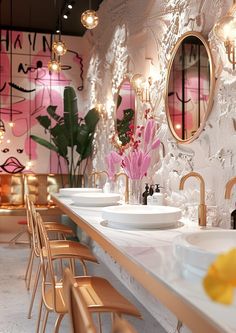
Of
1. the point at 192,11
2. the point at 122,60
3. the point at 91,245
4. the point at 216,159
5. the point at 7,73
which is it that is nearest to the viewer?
the point at 216,159

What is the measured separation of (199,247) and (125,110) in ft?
9.08

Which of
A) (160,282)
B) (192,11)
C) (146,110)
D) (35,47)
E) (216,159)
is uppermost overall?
(35,47)

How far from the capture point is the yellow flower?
37cm

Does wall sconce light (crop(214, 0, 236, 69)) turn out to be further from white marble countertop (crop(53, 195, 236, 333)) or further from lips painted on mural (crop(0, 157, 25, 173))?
lips painted on mural (crop(0, 157, 25, 173))

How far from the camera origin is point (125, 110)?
3.77 metres

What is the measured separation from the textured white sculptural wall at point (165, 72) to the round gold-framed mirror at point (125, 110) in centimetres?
16

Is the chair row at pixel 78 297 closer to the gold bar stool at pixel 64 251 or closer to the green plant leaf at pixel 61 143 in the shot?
the gold bar stool at pixel 64 251

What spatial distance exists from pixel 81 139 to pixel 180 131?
120 inches

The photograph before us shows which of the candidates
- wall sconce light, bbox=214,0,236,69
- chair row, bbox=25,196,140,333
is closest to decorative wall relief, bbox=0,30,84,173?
chair row, bbox=25,196,140,333

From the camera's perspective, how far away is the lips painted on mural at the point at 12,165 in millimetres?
5957

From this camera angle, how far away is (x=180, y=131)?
2.45m

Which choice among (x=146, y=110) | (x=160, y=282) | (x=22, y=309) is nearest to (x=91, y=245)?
(x=22, y=309)

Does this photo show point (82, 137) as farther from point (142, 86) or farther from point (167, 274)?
point (167, 274)

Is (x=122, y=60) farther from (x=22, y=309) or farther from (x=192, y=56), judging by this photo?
(x=22, y=309)
